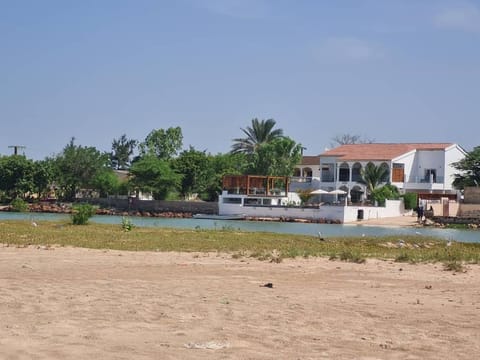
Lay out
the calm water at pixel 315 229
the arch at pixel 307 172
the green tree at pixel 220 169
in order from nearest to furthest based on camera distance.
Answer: the calm water at pixel 315 229 < the green tree at pixel 220 169 < the arch at pixel 307 172

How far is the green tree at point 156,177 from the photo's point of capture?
92312 mm

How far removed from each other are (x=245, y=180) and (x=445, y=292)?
71564 millimetres

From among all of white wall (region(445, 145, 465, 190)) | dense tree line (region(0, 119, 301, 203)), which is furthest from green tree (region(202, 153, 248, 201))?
white wall (region(445, 145, 465, 190))

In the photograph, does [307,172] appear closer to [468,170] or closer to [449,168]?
[449,168]

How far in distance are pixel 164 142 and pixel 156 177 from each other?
18.3 metres

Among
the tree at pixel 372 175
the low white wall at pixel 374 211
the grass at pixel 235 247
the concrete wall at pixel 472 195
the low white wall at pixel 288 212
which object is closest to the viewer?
the grass at pixel 235 247

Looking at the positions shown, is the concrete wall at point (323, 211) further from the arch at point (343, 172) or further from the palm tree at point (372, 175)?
the arch at point (343, 172)

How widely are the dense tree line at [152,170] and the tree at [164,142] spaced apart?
5.37 ft

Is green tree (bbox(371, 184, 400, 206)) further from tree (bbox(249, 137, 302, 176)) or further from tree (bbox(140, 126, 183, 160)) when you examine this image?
tree (bbox(140, 126, 183, 160))

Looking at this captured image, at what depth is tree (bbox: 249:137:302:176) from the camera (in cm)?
9444

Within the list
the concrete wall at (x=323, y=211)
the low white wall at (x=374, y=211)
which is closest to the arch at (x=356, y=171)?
the concrete wall at (x=323, y=211)

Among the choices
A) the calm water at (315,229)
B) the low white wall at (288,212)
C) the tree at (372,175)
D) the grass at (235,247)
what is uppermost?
the tree at (372,175)

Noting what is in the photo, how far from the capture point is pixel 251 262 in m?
19.2

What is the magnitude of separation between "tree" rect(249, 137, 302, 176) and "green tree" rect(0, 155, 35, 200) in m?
26.9
